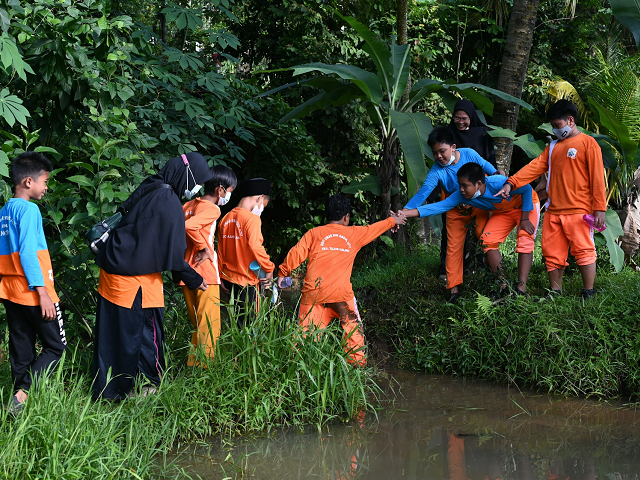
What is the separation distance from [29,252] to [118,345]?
2.74 ft

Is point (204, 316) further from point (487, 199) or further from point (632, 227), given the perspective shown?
point (632, 227)

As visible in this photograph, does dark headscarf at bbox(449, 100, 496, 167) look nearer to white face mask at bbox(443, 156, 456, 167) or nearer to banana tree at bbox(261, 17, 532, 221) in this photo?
banana tree at bbox(261, 17, 532, 221)

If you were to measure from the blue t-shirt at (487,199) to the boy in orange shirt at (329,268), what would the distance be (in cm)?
107

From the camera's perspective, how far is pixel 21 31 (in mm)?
4500

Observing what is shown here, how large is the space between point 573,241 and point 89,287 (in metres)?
4.25

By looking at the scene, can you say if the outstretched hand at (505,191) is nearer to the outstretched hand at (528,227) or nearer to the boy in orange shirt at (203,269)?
the outstretched hand at (528,227)

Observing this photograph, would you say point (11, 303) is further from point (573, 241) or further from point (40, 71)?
point (573, 241)

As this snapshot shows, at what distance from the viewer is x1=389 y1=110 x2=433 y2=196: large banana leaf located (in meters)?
6.21

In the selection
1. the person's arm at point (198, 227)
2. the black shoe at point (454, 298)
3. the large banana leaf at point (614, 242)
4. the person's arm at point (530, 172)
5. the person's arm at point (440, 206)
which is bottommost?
the black shoe at point (454, 298)

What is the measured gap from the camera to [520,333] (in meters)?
5.21

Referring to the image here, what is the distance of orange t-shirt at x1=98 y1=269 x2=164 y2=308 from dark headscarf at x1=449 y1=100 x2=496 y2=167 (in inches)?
149

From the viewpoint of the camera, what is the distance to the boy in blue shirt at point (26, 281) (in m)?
3.81

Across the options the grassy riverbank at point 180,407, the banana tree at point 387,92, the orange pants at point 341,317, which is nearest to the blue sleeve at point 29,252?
the grassy riverbank at point 180,407

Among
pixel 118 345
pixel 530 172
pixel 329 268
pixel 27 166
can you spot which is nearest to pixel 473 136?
pixel 530 172
